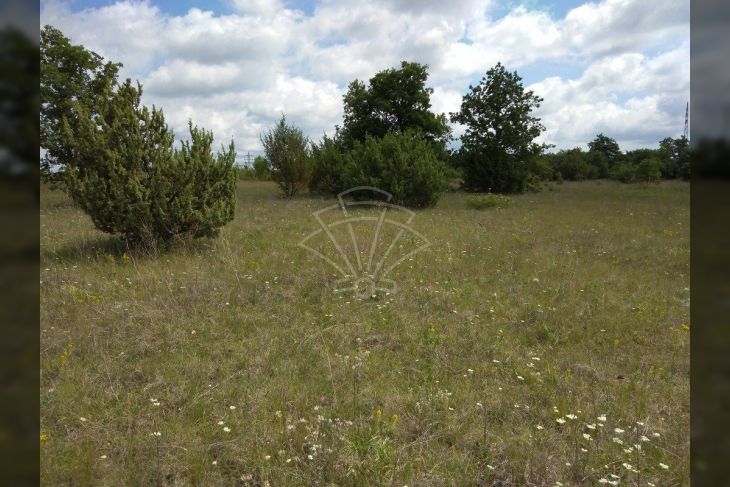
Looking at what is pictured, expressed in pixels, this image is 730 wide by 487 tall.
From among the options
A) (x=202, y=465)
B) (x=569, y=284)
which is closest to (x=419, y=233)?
(x=569, y=284)

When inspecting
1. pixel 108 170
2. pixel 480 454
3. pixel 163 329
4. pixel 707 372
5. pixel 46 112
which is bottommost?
pixel 480 454

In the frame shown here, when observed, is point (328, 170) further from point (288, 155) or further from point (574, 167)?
point (574, 167)

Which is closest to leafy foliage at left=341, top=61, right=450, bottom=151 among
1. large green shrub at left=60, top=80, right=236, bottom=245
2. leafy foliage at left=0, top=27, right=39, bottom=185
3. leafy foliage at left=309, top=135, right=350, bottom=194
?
leafy foliage at left=309, top=135, right=350, bottom=194

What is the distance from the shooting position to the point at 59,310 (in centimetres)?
583

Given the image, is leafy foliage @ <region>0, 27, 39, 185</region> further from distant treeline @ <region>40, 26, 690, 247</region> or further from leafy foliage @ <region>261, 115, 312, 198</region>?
leafy foliage @ <region>261, 115, 312, 198</region>

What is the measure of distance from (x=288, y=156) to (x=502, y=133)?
1485 centimetres

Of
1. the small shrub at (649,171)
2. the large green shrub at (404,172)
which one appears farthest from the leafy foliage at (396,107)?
the small shrub at (649,171)

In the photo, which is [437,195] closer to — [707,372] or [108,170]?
[108,170]

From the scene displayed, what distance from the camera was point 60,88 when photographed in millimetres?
18609

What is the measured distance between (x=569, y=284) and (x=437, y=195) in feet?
43.8

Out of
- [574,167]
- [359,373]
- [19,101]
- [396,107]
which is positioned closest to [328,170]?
[396,107]

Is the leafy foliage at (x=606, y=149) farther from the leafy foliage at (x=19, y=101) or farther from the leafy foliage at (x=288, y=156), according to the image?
the leafy foliage at (x=19, y=101)

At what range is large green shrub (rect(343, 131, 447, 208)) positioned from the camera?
793 inches

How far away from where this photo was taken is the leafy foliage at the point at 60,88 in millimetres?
17938
